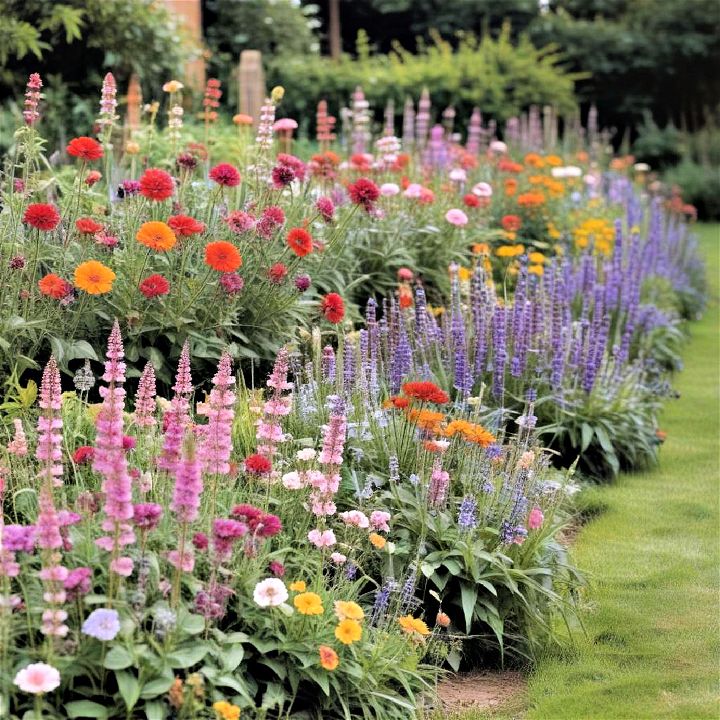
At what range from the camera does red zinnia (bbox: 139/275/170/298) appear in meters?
3.95

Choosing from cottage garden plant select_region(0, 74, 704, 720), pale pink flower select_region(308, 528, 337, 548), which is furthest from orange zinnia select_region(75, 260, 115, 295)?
pale pink flower select_region(308, 528, 337, 548)

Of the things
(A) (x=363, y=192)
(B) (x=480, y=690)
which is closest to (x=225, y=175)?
(A) (x=363, y=192)

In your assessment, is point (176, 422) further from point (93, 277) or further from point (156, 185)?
point (156, 185)

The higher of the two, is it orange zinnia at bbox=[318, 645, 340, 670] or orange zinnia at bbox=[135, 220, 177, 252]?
orange zinnia at bbox=[135, 220, 177, 252]

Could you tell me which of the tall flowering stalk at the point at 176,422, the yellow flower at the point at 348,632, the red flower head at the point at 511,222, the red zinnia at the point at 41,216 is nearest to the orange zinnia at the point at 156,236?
the red zinnia at the point at 41,216

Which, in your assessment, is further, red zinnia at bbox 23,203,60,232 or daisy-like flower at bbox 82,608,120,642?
red zinnia at bbox 23,203,60,232

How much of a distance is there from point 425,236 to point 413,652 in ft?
12.0

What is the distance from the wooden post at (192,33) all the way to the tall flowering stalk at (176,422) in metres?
8.51

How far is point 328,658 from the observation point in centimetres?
266

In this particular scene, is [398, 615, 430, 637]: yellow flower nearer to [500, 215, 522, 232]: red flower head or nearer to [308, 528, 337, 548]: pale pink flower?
[308, 528, 337, 548]: pale pink flower

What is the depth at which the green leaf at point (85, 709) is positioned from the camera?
243cm

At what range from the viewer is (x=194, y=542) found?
259 centimetres

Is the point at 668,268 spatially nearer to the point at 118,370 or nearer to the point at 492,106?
the point at 492,106

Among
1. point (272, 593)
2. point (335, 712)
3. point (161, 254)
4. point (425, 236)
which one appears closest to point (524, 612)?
point (335, 712)
